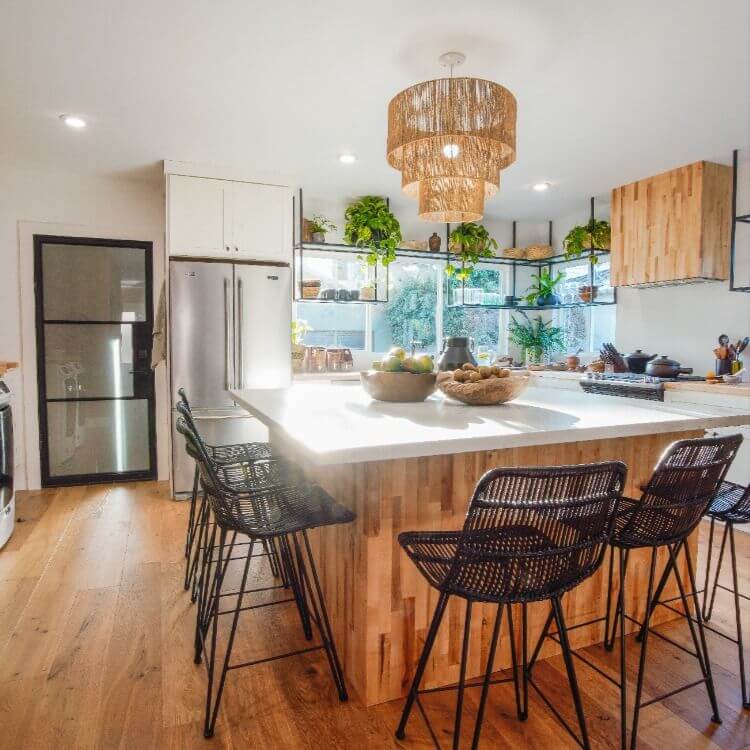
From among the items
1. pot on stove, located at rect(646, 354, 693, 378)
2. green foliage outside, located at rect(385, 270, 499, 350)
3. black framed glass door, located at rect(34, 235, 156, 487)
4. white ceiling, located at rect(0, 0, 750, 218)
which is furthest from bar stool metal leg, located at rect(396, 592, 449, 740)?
green foliage outside, located at rect(385, 270, 499, 350)

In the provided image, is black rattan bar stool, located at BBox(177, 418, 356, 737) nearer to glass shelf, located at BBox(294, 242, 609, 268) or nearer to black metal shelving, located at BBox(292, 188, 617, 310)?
black metal shelving, located at BBox(292, 188, 617, 310)

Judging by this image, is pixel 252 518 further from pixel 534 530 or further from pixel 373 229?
pixel 373 229

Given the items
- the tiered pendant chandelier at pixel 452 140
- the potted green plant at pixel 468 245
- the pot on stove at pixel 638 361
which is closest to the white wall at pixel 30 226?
the potted green plant at pixel 468 245

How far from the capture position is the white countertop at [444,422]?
144 cm

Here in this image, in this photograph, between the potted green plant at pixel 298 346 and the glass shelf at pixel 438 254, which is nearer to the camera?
the potted green plant at pixel 298 346

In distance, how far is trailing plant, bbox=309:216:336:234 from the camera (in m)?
4.98

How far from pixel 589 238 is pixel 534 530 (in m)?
4.30

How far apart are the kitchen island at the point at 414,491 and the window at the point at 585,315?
137 inches

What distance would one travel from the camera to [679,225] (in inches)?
164

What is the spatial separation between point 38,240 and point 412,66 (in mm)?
3392

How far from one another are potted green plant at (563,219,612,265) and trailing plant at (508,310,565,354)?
3.02 ft

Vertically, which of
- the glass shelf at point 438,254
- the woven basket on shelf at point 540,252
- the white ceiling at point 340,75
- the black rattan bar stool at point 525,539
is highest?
the white ceiling at point 340,75

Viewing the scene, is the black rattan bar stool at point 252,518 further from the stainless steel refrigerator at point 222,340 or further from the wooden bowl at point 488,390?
the stainless steel refrigerator at point 222,340

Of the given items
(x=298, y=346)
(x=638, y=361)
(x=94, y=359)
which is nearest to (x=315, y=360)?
(x=298, y=346)
